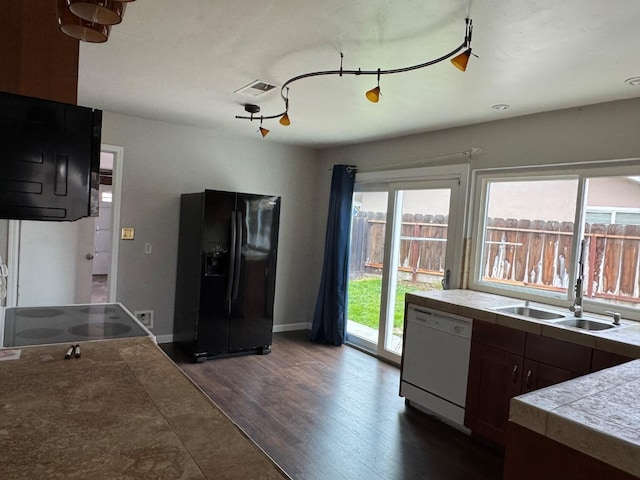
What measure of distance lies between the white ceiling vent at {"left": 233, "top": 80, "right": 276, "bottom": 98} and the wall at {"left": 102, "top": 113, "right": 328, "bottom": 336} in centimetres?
170

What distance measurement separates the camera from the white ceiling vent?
3052 mm

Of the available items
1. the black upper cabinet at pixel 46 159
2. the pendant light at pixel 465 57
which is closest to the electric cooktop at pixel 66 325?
the black upper cabinet at pixel 46 159

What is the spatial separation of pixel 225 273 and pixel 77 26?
354 cm

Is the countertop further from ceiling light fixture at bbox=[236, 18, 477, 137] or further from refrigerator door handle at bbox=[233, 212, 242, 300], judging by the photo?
refrigerator door handle at bbox=[233, 212, 242, 300]

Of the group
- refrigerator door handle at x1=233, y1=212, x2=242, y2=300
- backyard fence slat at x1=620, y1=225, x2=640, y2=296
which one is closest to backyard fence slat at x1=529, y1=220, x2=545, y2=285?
backyard fence slat at x1=620, y1=225, x2=640, y2=296

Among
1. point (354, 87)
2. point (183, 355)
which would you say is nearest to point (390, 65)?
point (354, 87)

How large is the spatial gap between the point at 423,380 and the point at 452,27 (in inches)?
97.0

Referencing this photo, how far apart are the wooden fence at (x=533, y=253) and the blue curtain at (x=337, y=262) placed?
311 mm

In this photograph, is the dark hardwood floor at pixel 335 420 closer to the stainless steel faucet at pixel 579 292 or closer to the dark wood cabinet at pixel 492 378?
the dark wood cabinet at pixel 492 378

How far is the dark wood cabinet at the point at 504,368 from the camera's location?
250 cm

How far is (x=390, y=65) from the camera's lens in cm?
257

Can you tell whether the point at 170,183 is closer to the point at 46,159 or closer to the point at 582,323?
the point at 46,159

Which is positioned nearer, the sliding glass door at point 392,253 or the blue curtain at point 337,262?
the sliding glass door at point 392,253

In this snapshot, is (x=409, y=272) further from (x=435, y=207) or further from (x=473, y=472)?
(x=473, y=472)
